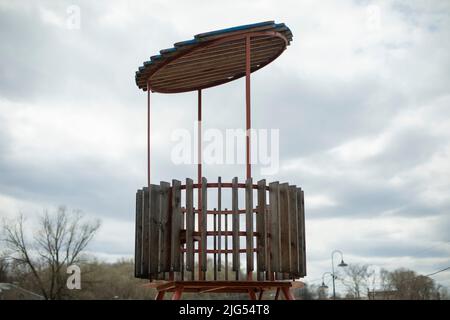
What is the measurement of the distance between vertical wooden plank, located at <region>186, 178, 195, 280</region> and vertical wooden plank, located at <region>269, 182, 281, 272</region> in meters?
1.23

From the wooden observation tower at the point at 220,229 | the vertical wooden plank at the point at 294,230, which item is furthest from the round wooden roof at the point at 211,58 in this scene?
the vertical wooden plank at the point at 294,230

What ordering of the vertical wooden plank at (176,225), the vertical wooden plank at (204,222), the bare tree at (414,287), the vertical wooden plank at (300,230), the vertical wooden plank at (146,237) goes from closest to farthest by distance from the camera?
the vertical wooden plank at (204,222), the vertical wooden plank at (176,225), the vertical wooden plank at (146,237), the vertical wooden plank at (300,230), the bare tree at (414,287)

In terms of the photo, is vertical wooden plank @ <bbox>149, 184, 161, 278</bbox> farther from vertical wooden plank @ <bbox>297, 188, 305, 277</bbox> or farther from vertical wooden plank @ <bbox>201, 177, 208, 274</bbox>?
vertical wooden plank @ <bbox>297, 188, 305, 277</bbox>

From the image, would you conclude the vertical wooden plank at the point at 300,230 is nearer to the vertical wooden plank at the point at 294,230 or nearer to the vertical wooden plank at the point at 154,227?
the vertical wooden plank at the point at 294,230

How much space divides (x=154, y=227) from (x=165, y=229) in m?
0.24

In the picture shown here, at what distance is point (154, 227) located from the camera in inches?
392

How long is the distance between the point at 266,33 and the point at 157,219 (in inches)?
140

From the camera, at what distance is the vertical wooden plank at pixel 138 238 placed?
10.2 meters

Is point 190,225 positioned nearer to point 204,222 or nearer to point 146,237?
point 204,222

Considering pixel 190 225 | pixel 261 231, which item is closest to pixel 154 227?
pixel 190 225

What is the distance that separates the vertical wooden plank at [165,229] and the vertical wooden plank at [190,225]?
38 centimetres
